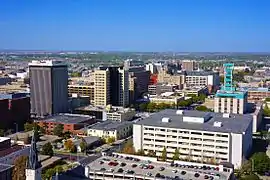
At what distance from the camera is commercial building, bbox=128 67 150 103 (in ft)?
163

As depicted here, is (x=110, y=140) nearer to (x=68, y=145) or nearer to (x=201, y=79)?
(x=68, y=145)

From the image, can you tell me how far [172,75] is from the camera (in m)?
66.4

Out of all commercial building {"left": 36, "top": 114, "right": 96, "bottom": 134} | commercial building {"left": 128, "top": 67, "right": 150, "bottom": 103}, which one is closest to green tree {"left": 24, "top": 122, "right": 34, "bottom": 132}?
commercial building {"left": 36, "top": 114, "right": 96, "bottom": 134}

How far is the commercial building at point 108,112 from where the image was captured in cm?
3653

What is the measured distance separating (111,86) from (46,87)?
8.29m

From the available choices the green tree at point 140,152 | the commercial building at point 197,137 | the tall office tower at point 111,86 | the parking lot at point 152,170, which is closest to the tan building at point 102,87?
the tall office tower at point 111,86

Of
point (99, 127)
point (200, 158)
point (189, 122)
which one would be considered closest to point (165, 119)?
point (189, 122)

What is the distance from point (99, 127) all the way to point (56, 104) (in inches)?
323

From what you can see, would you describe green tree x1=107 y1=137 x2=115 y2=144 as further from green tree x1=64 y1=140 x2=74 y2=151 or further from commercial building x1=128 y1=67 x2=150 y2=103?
commercial building x1=128 y1=67 x2=150 y2=103

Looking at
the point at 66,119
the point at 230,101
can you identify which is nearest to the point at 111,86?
the point at 66,119

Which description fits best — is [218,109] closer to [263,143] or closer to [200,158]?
[263,143]

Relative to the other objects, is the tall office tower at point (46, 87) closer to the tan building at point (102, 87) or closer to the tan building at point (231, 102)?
the tan building at point (102, 87)

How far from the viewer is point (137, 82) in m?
55.7

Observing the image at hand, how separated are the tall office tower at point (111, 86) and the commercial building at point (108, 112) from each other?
2230 mm
